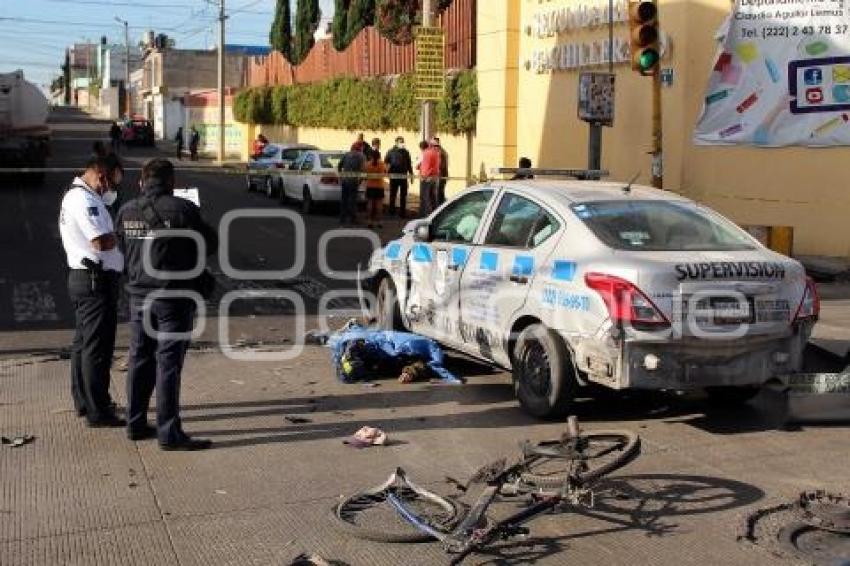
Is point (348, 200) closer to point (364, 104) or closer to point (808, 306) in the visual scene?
point (364, 104)

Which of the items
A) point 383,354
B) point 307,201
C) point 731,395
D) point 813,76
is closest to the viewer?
point 731,395

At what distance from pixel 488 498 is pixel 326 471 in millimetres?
1427

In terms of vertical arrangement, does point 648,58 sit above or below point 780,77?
below

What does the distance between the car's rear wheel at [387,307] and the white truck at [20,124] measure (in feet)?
70.3

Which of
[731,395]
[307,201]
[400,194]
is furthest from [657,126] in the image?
[307,201]

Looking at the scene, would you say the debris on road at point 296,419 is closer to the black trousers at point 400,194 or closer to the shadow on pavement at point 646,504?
the shadow on pavement at point 646,504

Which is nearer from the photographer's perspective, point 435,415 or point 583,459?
point 583,459

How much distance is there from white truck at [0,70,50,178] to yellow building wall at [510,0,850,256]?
48.9ft

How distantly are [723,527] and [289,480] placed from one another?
235 cm

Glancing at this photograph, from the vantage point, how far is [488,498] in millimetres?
4875

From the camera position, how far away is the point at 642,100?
17.3 metres

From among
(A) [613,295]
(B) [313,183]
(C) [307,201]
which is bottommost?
(A) [613,295]

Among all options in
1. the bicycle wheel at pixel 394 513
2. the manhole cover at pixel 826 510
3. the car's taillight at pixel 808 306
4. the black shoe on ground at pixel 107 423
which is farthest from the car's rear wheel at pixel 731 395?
the black shoe on ground at pixel 107 423

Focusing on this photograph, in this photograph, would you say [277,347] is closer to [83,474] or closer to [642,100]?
[83,474]
